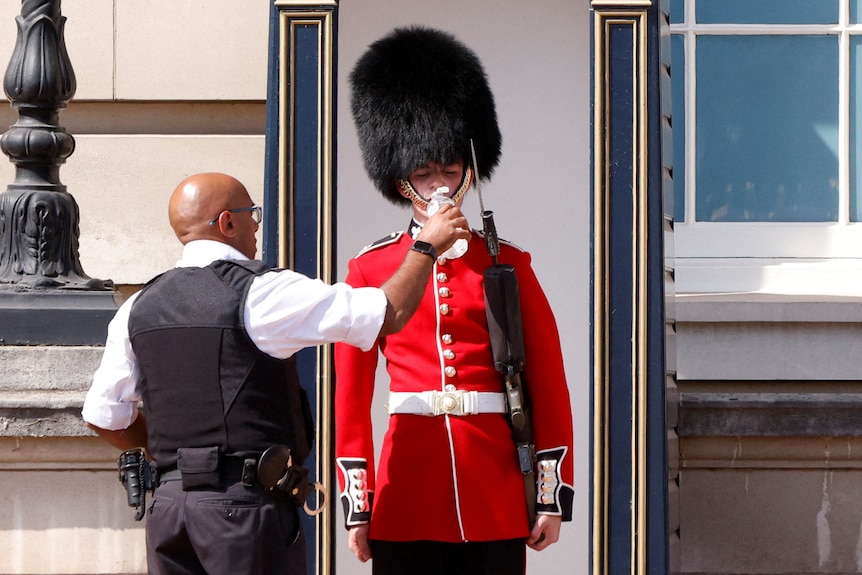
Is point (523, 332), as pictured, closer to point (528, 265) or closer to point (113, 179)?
point (528, 265)

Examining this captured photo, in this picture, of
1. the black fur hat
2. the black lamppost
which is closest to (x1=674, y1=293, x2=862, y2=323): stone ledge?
the black fur hat

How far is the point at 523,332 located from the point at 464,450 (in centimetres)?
29

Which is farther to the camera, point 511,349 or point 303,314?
point 511,349

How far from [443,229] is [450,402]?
0.41 meters

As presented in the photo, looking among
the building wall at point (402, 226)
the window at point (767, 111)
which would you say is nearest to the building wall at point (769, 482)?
the building wall at point (402, 226)

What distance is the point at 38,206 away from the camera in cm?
376

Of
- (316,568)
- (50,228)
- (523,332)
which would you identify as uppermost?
(50,228)

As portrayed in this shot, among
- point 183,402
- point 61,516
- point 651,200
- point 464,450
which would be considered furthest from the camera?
point 61,516

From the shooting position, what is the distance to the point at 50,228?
3791 mm

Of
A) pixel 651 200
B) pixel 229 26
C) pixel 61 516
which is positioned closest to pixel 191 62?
pixel 229 26

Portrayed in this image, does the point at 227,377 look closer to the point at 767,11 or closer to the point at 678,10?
the point at 678,10

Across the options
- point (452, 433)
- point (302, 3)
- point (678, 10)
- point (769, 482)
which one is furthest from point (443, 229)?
point (678, 10)

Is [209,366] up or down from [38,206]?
down

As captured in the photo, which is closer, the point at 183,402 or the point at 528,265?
the point at 183,402
